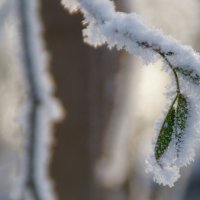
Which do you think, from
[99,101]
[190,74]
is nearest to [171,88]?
[190,74]

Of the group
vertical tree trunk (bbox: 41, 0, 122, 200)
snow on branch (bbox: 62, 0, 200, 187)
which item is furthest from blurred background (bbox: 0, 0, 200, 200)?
snow on branch (bbox: 62, 0, 200, 187)

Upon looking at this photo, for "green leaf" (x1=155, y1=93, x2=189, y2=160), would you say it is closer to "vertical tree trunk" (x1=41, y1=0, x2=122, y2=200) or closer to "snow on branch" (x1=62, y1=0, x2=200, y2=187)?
"snow on branch" (x1=62, y1=0, x2=200, y2=187)

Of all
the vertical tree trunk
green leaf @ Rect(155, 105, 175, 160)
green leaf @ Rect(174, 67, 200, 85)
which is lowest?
green leaf @ Rect(155, 105, 175, 160)

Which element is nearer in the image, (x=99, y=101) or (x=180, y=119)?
(x=180, y=119)

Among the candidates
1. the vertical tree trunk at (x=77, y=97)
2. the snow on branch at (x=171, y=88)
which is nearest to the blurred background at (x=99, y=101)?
the vertical tree trunk at (x=77, y=97)

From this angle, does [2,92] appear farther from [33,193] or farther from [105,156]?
[33,193]

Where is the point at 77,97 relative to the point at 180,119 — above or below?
above

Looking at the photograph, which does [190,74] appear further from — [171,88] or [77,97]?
[77,97]

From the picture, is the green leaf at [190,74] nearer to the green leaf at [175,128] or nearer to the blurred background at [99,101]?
the green leaf at [175,128]

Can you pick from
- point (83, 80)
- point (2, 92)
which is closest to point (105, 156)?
point (83, 80)
